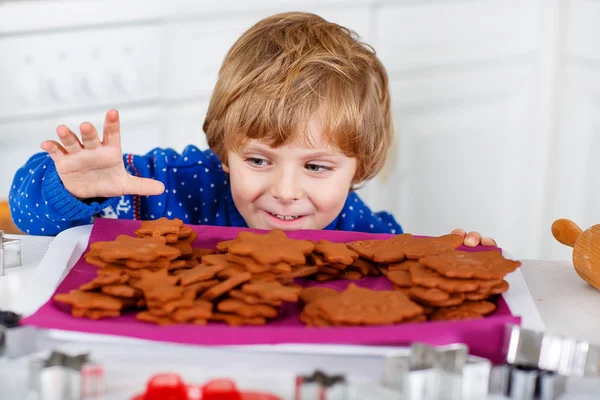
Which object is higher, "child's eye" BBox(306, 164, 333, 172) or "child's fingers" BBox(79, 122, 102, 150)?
"child's fingers" BBox(79, 122, 102, 150)

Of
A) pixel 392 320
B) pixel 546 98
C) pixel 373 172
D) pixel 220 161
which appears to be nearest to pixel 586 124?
pixel 546 98

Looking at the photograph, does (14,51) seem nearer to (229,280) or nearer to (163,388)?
(229,280)

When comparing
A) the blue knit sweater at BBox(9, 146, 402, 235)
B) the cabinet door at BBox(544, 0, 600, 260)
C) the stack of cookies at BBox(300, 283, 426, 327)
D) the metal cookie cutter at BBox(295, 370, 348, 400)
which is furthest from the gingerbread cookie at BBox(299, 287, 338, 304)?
the cabinet door at BBox(544, 0, 600, 260)

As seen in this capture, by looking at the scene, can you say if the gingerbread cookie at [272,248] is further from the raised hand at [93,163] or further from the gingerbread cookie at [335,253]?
the raised hand at [93,163]

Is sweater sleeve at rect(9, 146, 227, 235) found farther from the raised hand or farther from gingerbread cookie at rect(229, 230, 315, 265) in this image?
gingerbread cookie at rect(229, 230, 315, 265)

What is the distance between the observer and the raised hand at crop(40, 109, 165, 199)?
1148 millimetres

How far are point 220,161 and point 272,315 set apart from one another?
3.19 feet

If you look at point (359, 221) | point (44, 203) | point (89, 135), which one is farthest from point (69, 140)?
point (359, 221)

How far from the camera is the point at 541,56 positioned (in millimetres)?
2820

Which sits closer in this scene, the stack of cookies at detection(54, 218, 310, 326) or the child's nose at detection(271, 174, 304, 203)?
the stack of cookies at detection(54, 218, 310, 326)

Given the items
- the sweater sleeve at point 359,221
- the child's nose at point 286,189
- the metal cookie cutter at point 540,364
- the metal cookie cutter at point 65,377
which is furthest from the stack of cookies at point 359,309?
the sweater sleeve at point 359,221

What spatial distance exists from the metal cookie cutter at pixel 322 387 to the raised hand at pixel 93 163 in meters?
0.54

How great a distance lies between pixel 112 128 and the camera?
45.3 inches

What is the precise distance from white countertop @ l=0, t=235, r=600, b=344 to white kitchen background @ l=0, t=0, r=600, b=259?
140 centimetres
